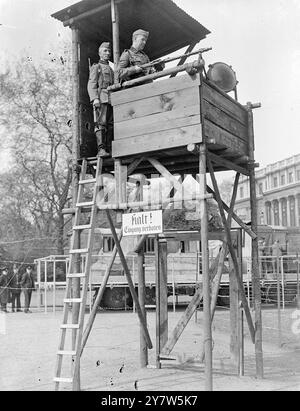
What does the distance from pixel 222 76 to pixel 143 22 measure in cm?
177

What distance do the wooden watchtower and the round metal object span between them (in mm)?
259

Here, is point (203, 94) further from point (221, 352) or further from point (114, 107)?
point (221, 352)

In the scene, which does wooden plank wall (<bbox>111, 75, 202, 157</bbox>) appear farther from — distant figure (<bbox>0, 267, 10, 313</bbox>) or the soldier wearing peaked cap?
distant figure (<bbox>0, 267, 10, 313</bbox>)

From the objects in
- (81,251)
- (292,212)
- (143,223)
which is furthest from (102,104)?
(292,212)

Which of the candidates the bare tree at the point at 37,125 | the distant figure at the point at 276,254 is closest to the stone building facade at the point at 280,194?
the bare tree at the point at 37,125

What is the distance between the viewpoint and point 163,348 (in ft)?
30.3

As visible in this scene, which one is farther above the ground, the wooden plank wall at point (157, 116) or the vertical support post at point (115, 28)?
the vertical support post at point (115, 28)

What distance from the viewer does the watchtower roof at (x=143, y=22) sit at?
8.45 metres

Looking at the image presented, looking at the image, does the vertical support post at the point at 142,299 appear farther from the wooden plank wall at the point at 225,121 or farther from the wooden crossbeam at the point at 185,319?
the wooden plank wall at the point at 225,121

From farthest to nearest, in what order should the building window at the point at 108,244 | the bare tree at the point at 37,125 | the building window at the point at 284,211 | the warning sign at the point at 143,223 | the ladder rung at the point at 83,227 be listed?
the building window at the point at 284,211 → the bare tree at the point at 37,125 → the building window at the point at 108,244 → the ladder rung at the point at 83,227 → the warning sign at the point at 143,223

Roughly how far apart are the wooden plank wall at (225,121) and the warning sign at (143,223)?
130cm

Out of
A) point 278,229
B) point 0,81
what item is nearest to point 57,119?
point 0,81

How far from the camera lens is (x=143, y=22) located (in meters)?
9.09

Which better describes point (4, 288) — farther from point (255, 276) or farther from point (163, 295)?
point (255, 276)
